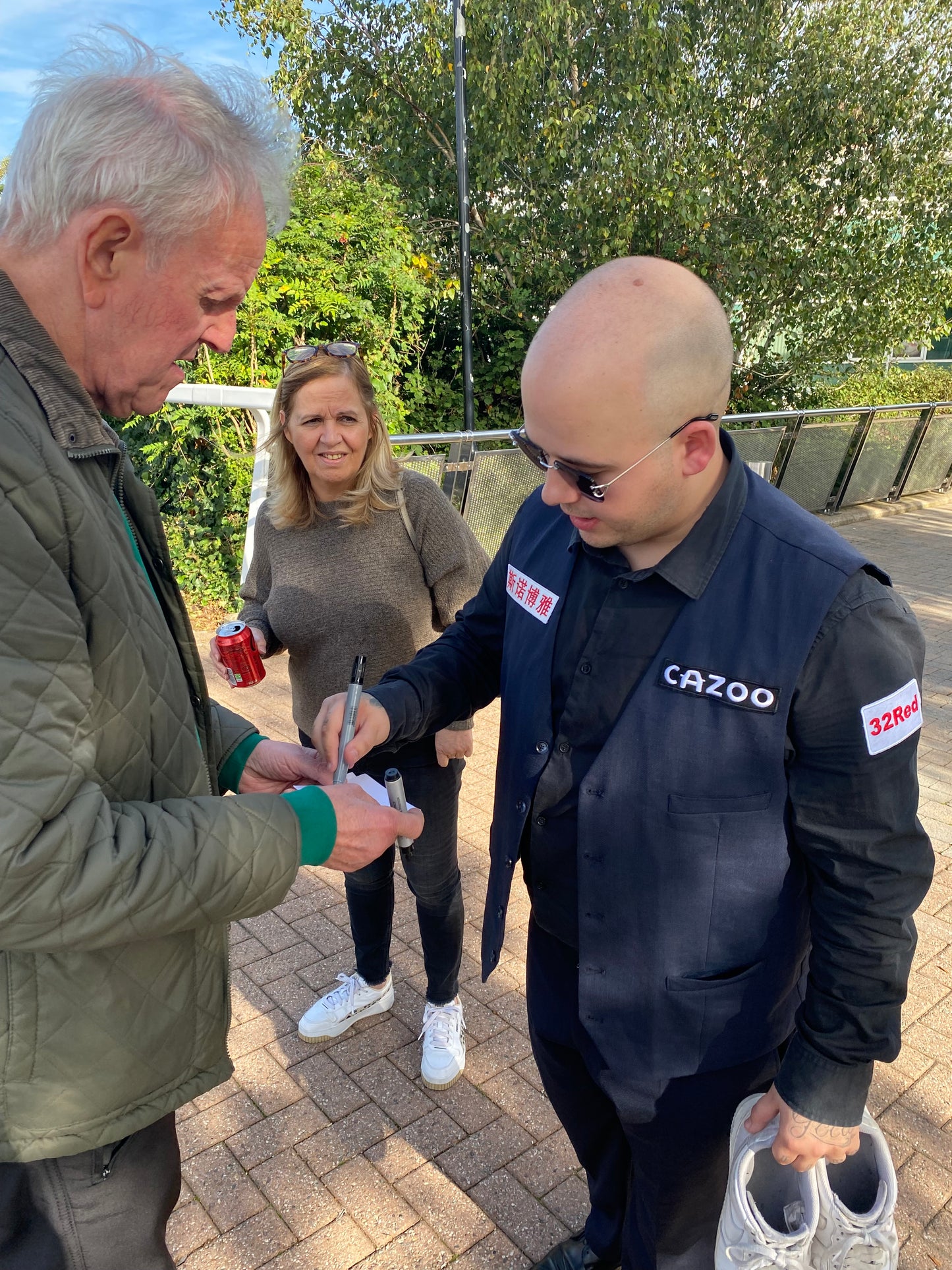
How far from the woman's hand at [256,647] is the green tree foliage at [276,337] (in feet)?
13.9

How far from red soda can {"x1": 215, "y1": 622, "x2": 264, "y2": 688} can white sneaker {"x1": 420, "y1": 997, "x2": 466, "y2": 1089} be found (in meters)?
1.32

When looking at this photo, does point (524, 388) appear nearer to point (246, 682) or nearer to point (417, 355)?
point (246, 682)

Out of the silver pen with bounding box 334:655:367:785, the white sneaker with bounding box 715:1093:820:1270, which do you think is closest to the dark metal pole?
the silver pen with bounding box 334:655:367:785

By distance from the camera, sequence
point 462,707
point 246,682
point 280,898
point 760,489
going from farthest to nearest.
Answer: point 246,682 < point 462,707 < point 760,489 < point 280,898

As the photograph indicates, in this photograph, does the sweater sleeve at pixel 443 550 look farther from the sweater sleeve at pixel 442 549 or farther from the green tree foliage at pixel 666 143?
the green tree foliage at pixel 666 143

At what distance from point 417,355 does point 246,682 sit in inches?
299

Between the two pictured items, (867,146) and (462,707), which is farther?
(867,146)

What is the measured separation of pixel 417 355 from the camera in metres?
9.52

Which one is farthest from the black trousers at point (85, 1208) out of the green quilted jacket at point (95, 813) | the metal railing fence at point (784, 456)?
the metal railing fence at point (784, 456)

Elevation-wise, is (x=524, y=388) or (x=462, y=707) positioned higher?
(x=524, y=388)

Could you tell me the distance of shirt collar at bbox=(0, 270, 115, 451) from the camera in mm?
1227

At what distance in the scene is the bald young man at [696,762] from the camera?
1.40 metres

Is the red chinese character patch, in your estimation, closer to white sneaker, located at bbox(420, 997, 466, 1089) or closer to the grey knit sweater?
the grey knit sweater

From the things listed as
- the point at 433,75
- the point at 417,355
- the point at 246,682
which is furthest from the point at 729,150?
the point at 246,682
